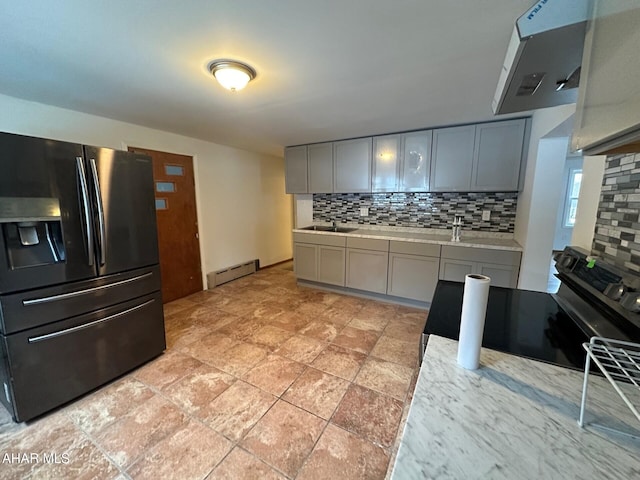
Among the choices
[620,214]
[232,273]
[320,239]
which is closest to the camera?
[620,214]

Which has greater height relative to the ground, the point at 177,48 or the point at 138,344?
the point at 177,48

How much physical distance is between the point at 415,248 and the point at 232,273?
3.01 metres

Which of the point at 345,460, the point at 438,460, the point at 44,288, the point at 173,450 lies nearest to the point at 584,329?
the point at 438,460

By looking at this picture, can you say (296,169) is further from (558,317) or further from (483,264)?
(558,317)

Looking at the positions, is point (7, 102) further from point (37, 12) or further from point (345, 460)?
point (345, 460)

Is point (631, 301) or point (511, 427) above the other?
point (631, 301)

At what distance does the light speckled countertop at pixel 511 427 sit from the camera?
0.49 meters

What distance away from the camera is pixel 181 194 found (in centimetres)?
355

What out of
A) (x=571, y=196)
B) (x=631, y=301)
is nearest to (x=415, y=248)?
(x=631, y=301)

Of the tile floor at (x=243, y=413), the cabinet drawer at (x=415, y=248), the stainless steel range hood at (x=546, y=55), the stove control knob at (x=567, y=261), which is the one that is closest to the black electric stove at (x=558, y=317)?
the stove control knob at (x=567, y=261)

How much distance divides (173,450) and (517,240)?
3583mm

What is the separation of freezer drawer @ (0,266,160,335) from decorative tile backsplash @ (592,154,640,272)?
2.85 meters

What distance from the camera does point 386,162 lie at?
3.47m

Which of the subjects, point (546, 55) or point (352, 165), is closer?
point (546, 55)
